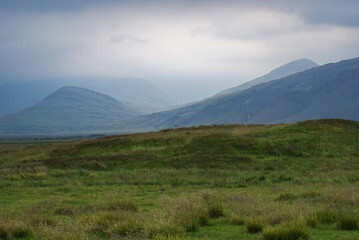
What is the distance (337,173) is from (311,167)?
3.48 meters

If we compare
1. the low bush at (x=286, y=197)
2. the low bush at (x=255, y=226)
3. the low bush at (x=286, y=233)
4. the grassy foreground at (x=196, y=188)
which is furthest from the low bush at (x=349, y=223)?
the low bush at (x=286, y=197)

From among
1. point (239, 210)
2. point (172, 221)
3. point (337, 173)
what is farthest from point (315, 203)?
point (337, 173)

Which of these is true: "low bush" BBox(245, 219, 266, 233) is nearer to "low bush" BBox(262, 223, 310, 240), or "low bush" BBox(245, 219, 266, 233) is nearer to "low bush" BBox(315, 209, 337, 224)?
"low bush" BBox(262, 223, 310, 240)

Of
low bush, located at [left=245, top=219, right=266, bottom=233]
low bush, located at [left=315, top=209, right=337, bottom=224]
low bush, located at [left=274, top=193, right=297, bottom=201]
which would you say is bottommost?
low bush, located at [left=274, top=193, right=297, bottom=201]

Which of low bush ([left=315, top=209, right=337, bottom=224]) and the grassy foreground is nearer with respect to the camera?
the grassy foreground

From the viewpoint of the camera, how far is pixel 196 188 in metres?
26.4

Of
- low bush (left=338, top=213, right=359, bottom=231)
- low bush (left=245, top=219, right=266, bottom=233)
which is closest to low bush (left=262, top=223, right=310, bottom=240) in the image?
low bush (left=245, top=219, right=266, bottom=233)

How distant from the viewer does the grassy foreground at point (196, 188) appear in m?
12.6

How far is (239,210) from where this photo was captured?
51.0 feet

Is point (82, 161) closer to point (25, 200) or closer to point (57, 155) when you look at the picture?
point (57, 155)

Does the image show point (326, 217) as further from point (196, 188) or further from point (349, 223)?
point (196, 188)

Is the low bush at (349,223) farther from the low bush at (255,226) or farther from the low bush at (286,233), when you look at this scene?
the low bush at (255,226)

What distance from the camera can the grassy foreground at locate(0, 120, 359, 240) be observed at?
12.6 meters

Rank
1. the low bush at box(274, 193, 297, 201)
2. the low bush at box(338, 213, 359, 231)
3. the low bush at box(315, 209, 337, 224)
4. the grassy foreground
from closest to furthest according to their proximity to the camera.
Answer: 1. the low bush at box(338, 213, 359, 231)
2. the grassy foreground
3. the low bush at box(315, 209, 337, 224)
4. the low bush at box(274, 193, 297, 201)
